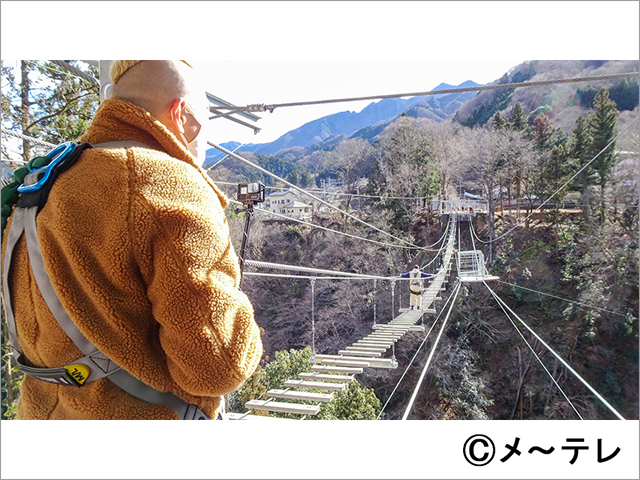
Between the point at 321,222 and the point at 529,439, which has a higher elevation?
the point at 529,439

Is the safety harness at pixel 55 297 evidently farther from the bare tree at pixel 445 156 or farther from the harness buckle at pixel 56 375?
the bare tree at pixel 445 156

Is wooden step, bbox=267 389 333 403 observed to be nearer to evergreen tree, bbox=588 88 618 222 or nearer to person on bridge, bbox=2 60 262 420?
person on bridge, bbox=2 60 262 420

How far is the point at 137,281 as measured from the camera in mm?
453

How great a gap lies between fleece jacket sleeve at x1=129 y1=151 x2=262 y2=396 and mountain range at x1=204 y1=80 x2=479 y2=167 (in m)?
19.7

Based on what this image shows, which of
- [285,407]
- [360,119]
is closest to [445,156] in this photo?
[285,407]

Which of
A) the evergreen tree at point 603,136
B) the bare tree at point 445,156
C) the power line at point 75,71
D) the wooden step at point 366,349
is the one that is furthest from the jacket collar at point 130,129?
the bare tree at point 445,156

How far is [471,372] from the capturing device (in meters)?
10.7

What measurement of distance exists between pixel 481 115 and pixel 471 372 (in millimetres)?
10919

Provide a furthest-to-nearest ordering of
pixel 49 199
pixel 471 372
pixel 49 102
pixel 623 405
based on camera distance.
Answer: pixel 471 372 < pixel 623 405 < pixel 49 102 < pixel 49 199

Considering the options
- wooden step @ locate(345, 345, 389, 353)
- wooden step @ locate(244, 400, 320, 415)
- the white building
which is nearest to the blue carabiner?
wooden step @ locate(244, 400, 320, 415)

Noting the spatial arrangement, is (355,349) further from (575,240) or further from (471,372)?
(575,240)

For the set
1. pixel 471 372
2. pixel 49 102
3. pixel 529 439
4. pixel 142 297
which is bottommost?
pixel 471 372

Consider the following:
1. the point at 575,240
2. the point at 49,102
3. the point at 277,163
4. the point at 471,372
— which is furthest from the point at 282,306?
the point at 49,102

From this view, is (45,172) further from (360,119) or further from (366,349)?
(360,119)
